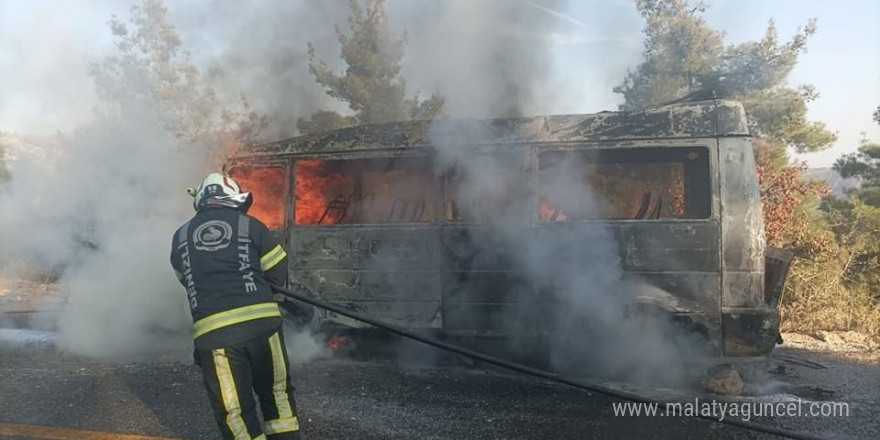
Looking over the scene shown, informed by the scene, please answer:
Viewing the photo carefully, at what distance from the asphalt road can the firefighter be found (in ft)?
2.54

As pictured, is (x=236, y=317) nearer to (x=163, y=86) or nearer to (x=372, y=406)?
(x=372, y=406)

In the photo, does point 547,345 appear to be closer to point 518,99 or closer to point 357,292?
point 357,292

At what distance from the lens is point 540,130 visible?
495 cm

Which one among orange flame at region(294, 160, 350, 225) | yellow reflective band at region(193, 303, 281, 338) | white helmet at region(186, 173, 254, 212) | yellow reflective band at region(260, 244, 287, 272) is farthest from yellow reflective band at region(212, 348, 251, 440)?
orange flame at region(294, 160, 350, 225)

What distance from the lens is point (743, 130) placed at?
4.58 metres

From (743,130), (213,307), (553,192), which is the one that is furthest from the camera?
(553,192)

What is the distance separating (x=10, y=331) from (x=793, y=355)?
8.86 meters

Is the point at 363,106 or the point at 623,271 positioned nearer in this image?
the point at 623,271

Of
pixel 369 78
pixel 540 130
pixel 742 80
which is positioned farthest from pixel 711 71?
pixel 540 130

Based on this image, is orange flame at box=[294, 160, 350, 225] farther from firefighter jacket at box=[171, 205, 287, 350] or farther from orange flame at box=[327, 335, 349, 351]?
firefighter jacket at box=[171, 205, 287, 350]

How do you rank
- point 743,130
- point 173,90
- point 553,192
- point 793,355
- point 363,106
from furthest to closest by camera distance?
point 173,90 → point 363,106 → point 793,355 → point 553,192 → point 743,130

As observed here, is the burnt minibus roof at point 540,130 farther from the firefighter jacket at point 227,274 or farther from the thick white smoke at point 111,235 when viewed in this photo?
the firefighter jacket at point 227,274

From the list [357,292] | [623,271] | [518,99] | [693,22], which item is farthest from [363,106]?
[623,271]

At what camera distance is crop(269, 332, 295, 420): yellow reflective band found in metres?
2.94
